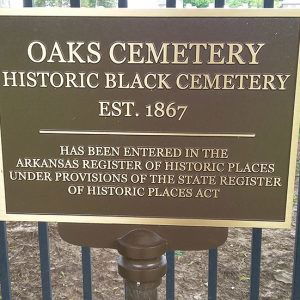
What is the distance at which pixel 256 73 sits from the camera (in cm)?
166

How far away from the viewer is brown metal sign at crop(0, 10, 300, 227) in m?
1.64

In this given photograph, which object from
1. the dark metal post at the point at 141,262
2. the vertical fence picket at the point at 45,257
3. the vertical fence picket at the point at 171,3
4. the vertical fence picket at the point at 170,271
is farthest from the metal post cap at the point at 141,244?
the vertical fence picket at the point at 171,3

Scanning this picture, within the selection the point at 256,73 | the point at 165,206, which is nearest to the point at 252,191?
the point at 165,206

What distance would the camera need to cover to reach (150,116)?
172 centimetres

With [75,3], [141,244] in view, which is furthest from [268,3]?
[141,244]

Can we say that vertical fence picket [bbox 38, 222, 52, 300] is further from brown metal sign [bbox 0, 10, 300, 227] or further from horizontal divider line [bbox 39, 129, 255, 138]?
horizontal divider line [bbox 39, 129, 255, 138]

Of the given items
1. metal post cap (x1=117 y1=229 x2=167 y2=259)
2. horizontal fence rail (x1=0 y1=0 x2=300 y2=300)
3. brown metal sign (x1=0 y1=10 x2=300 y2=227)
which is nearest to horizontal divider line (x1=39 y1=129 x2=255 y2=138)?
brown metal sign (x1=0 y1=10 x2=300 y2=227)

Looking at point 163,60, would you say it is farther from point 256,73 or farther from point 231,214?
point 231,214

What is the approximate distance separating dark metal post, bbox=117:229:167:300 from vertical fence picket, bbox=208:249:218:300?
0.37 meters

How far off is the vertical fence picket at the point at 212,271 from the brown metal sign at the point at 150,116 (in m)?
0.37

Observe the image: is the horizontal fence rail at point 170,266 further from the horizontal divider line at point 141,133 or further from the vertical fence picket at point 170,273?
the horizontal divider line at point 141,133

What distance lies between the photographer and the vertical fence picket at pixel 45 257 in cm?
212

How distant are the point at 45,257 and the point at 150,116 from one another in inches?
37.2

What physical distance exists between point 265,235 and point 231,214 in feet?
5.60
